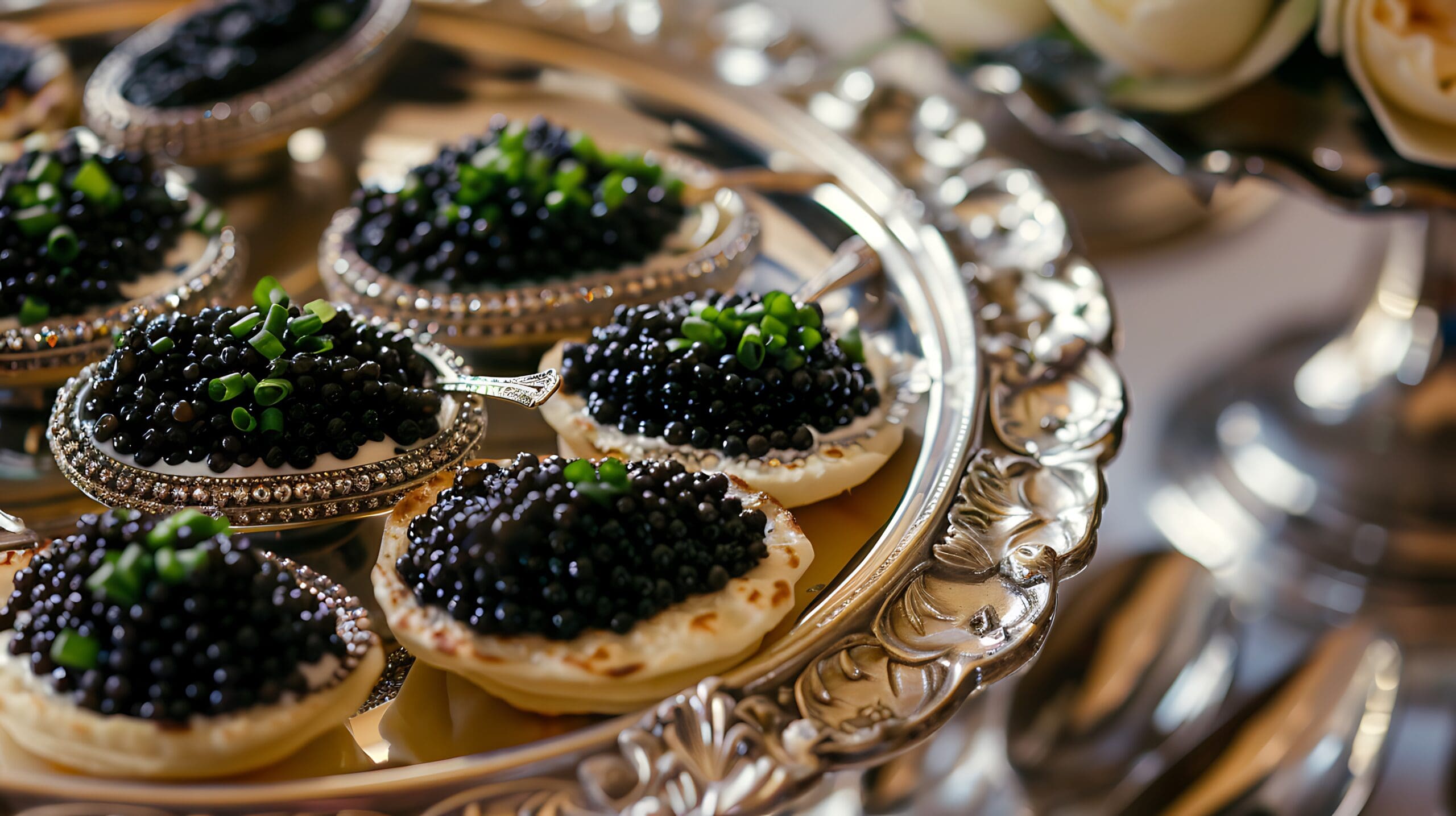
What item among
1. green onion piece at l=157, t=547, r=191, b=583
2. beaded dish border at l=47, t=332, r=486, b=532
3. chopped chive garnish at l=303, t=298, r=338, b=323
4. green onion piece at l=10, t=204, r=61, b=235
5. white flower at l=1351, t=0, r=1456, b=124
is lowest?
beaded dish border at l=47, t=332, r=486, b=532

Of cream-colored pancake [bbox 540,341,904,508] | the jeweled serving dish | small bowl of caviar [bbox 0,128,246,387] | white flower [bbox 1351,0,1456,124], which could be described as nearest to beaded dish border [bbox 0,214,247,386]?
small bowl of caviar [bbox 0,128,246,387]

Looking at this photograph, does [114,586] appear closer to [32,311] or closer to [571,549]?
[571,549]

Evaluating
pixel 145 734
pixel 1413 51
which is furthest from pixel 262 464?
pixel 1413 51

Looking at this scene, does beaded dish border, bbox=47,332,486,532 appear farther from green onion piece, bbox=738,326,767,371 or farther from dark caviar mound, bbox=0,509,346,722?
green onion piece, bbox=738,326,767,371

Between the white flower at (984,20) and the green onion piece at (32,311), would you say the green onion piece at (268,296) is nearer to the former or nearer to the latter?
the green onion piece at (32,311)

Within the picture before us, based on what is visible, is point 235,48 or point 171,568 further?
point 235,48

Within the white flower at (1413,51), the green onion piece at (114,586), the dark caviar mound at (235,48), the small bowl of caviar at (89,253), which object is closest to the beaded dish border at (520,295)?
the small bowl of caviar at (89,253)

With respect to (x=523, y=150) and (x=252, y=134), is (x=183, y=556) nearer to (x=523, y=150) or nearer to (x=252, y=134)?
(x=523, y=150)
